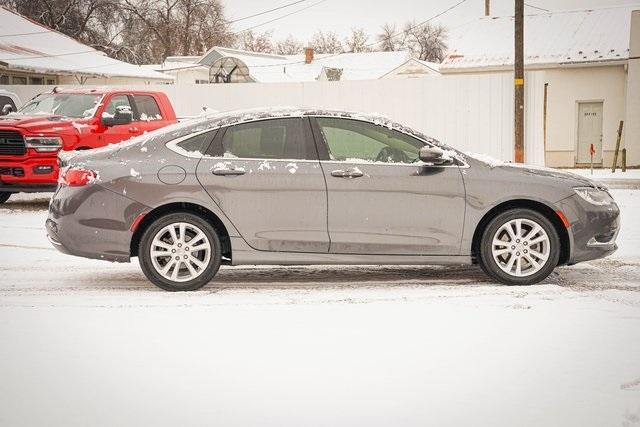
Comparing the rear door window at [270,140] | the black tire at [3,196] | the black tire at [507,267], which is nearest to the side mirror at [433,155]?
the black tire at [507,267]

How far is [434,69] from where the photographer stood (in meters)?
50.0

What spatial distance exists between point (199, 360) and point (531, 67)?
2634cm

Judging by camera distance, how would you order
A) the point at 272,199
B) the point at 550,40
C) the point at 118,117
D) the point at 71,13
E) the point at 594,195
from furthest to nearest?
the point at 71,13, the point at 550,40, the point at 118,117, the point at 594,195, the point at 272,199

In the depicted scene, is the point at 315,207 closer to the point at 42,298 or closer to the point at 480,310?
the point at 480,310

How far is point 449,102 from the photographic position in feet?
73.4

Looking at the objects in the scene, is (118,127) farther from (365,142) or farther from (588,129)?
(588,129)

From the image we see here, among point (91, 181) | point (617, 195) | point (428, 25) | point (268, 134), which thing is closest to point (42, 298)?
point (91, 181)

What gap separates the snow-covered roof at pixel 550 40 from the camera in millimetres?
28998

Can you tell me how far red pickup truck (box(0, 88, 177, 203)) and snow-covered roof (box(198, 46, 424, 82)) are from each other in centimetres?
2939

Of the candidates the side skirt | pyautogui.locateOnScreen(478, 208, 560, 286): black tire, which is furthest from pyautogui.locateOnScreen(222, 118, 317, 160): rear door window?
pyautogui.locateOnScreen(478, 208, 560, 286): black tire

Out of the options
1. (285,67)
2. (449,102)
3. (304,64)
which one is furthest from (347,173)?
(304,64)

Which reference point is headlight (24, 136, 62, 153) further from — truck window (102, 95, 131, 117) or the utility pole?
the utility pole

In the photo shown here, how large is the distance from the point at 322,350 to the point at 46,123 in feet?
35.0

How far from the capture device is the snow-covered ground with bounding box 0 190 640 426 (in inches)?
177
